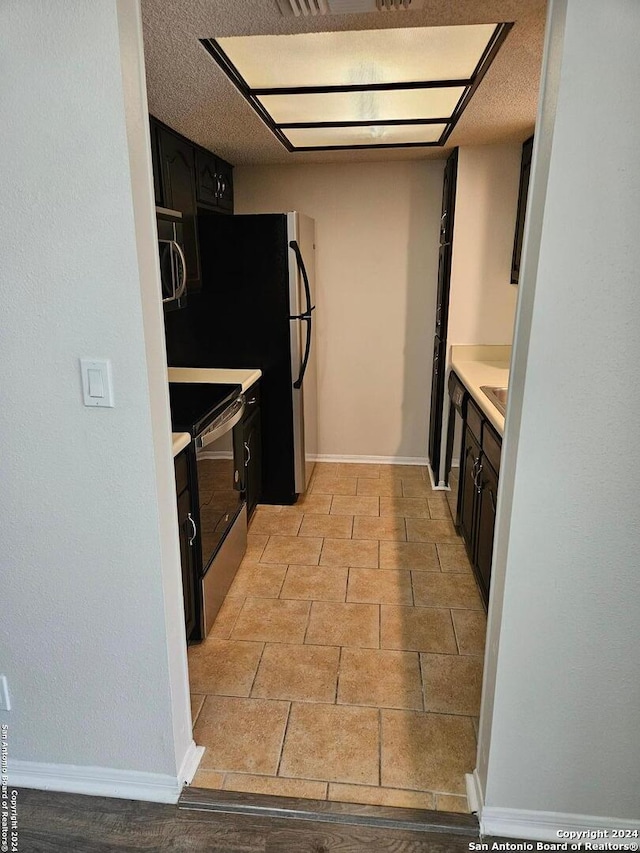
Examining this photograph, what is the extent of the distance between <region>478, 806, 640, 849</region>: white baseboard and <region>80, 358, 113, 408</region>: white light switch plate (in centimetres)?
154

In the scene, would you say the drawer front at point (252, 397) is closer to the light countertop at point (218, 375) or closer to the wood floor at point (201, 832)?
the light countertop at point (218, 375)

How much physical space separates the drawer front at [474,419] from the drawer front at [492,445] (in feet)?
0.35

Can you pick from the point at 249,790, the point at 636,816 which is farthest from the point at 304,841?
the point at 636,816

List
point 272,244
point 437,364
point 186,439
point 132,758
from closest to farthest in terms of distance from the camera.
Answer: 1. point 132,758
2. point 186,439
3. point 272,244
4. point 437,364

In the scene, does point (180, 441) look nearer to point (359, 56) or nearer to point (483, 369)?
point (359, 56)

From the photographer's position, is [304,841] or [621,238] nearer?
[621,238]

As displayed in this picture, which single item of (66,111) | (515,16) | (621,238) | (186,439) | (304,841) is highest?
(515,16)

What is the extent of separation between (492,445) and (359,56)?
1.54m

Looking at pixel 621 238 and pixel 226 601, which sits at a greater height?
pixel 621 238

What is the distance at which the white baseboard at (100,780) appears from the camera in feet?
5.71

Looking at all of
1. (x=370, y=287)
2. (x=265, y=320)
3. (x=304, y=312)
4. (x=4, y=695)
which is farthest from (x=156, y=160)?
(x=4, y=695)

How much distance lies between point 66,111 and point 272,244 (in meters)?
2.05

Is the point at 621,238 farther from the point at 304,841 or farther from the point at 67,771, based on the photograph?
the point at 67,771

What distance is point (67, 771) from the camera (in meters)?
1.78
